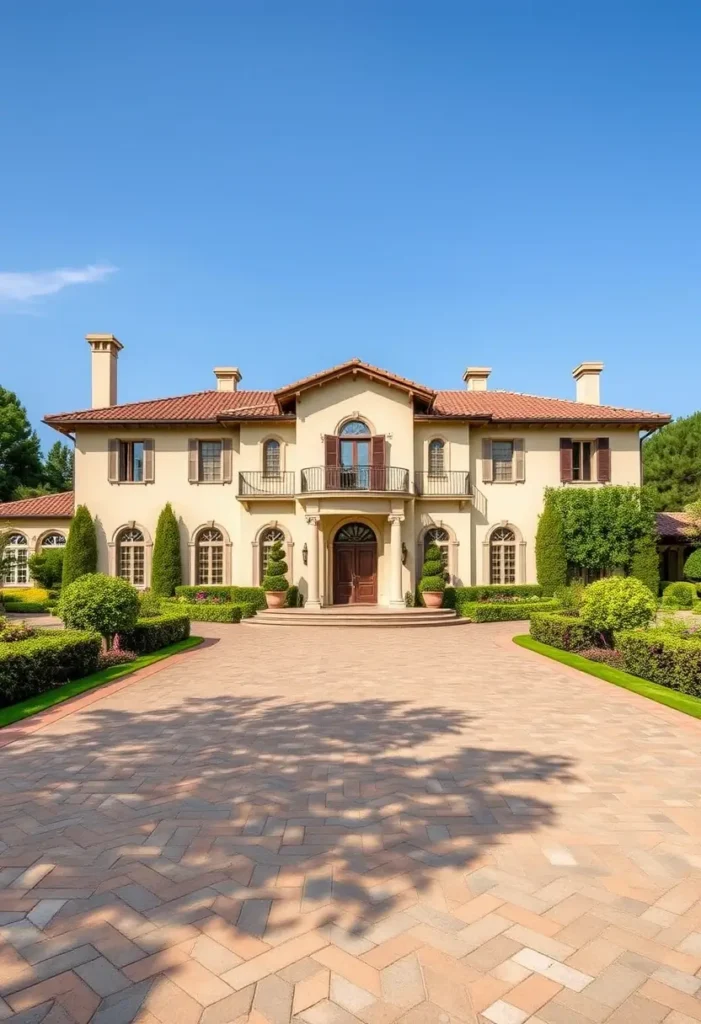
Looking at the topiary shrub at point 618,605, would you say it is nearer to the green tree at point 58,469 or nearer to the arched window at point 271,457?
the arched window at point 271,457

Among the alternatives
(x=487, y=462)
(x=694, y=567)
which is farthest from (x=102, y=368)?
(x=694, y=567)

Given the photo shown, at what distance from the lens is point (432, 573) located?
21.2 m

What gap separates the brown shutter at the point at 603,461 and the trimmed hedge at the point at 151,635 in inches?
702

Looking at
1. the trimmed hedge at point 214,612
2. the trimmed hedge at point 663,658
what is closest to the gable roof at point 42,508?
the trimmed hedge at point 214,612

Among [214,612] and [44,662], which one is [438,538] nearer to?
[214,612]

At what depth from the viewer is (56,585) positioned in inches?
962

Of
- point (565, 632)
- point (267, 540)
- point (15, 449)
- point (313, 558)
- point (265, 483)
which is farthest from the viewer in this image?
point (15, 449)

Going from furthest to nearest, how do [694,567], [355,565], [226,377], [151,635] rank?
[226,377]
[694,567]
[355,565]
[151,635]

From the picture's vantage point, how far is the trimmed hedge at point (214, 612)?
19.9 metres

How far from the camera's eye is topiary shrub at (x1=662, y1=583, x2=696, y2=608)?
22688 millimetres

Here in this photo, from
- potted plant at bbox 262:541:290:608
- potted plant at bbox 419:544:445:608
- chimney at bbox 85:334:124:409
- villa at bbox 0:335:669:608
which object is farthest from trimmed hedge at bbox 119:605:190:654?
chimney at bbox 85:334:124:409

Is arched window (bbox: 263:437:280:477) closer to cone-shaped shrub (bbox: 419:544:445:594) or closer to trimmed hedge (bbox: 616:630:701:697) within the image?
cone-shaped shrub (bbox: 419:544:445:594)

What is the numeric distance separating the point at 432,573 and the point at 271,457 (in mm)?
8016

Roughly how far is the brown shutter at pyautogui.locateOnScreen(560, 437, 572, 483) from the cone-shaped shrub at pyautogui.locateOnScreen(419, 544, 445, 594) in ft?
21.2
